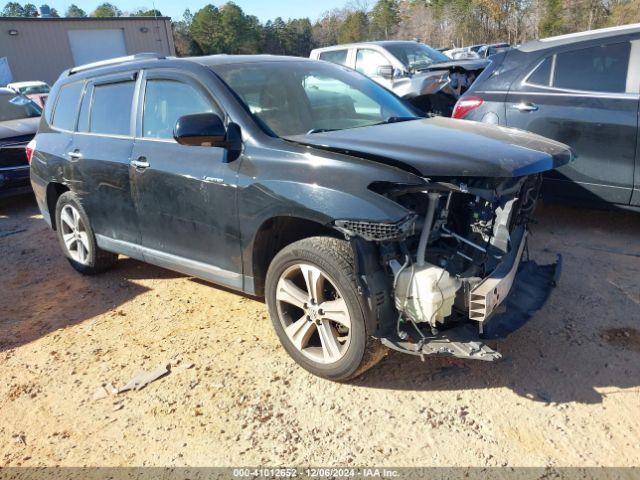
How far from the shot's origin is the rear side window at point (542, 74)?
5.04 m

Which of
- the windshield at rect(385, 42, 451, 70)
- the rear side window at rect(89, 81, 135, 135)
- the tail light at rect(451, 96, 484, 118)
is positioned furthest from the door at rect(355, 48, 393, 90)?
the rear side window at rect(89, 81, 135, 135)

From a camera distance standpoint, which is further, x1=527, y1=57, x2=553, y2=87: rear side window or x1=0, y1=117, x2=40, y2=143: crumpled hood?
x1=0, y1=117, x2=40, y2=143: crumpled hood

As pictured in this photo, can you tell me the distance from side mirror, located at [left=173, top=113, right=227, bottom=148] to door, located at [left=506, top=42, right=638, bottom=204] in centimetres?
306

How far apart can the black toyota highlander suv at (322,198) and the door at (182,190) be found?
1 centimetres

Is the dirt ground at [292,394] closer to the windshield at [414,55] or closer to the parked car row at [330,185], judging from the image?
the parked car row at [330,185]

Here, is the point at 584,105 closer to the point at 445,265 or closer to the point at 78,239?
the point at 445,265

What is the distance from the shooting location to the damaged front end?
2.67 metres

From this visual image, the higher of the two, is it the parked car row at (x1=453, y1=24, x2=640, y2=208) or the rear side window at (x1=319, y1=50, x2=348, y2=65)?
the rear side window at (x1=319, y1=50, x2=348, y2=65)

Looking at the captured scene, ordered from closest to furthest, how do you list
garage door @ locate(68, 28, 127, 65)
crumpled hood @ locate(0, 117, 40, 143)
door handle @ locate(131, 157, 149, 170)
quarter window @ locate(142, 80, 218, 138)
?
quarter window @ locate(142, 80, 218, 138), door handle @ locate(131, 157, 149, 170), crumpled hood @ locate(0, 117, 40, 143), garage door @ locate(68, 28, 127, 65)

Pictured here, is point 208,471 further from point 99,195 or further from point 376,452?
point 99,195

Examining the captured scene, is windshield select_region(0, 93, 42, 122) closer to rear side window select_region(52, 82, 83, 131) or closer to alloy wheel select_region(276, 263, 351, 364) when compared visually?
rear side window select_region(52, 82, 83, 131)

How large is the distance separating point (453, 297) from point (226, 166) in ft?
5.21

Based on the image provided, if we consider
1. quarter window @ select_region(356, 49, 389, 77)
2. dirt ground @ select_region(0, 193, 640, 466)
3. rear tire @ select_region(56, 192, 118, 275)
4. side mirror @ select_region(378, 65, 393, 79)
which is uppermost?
quarter window @ select_region(356, 49, 389, 77)

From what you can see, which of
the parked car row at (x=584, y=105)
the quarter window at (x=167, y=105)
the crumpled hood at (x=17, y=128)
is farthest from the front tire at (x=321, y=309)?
the crumpled hood at (x=17, y=128)
